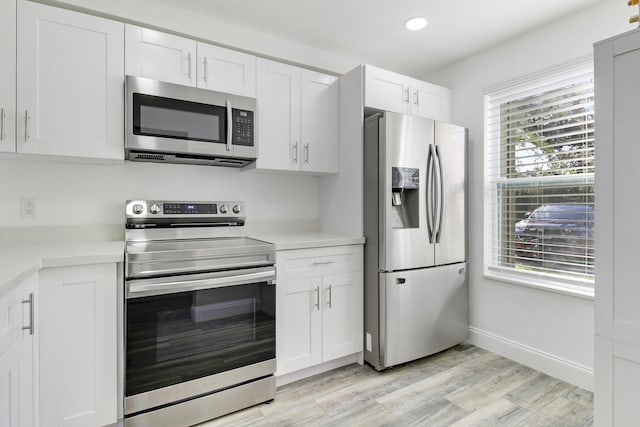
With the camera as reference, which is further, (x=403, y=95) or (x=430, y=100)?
(x=430, y=100)

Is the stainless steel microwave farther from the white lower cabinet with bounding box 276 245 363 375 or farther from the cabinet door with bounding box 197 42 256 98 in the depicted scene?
the white lower cabinet with bounding box 276 245 363 375

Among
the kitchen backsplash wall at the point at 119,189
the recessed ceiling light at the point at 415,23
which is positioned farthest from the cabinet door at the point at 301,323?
the recessed ceiling light at the point at 415,23

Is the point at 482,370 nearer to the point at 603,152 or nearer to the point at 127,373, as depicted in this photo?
the point at 603,152

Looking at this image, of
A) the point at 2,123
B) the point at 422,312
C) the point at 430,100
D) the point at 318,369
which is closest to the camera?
the point at 2,123

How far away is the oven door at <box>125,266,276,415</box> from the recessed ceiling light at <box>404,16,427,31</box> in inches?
78.9

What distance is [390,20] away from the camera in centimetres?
239

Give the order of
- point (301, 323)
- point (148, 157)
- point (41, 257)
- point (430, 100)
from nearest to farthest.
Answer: point (41, 257), point (148, 157), point (301, 323), point (430, 100)

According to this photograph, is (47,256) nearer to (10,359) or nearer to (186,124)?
(10,359)

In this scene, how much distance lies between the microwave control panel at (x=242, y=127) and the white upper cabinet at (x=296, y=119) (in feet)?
0.37

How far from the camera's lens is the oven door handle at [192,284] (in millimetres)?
1655

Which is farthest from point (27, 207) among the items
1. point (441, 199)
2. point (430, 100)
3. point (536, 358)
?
point (536, 358)

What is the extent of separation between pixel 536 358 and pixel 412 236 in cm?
127

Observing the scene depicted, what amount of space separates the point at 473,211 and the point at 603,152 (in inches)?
63.6

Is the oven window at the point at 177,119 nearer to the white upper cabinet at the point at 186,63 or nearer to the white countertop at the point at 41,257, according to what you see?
the white upper cabinet at the point at 186,63
